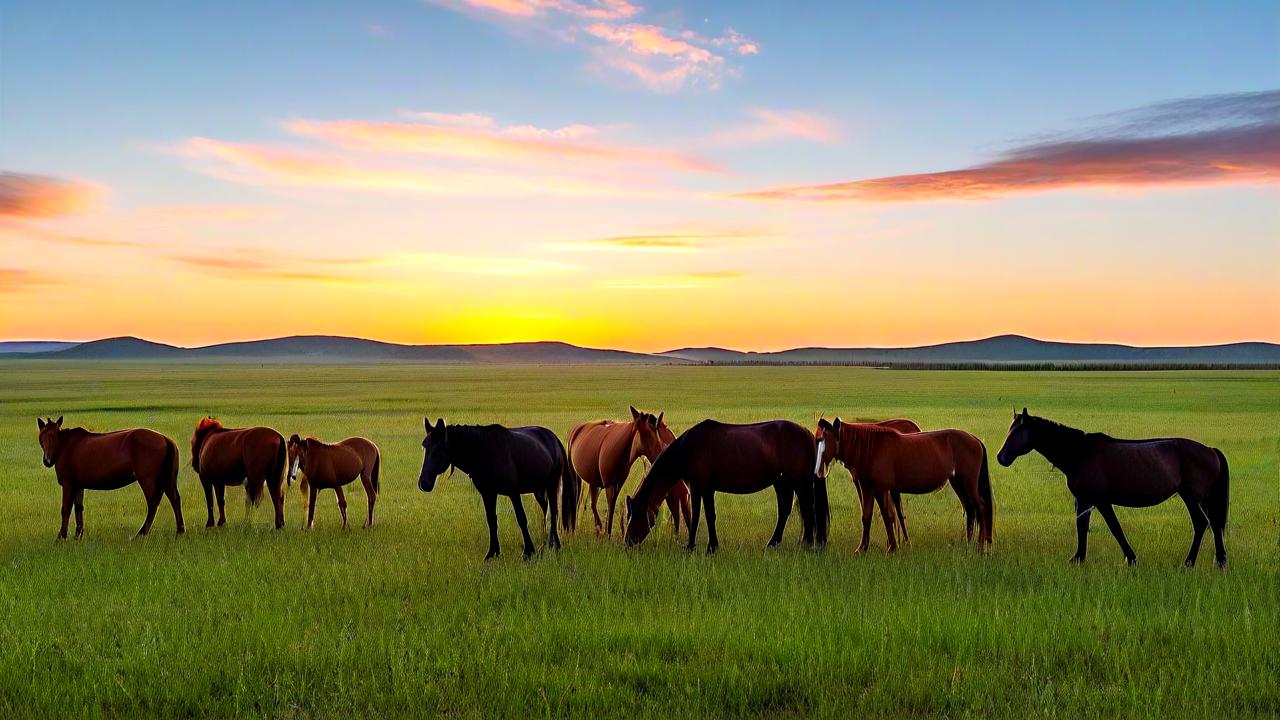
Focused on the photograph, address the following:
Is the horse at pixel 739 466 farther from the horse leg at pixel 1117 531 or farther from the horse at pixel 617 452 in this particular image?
the horse leg at pixel 1117 531

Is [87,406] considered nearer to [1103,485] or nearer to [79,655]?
[79,655]

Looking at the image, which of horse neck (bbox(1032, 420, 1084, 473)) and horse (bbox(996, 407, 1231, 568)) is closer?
horse (bbox(996, 407, 1231, 568))

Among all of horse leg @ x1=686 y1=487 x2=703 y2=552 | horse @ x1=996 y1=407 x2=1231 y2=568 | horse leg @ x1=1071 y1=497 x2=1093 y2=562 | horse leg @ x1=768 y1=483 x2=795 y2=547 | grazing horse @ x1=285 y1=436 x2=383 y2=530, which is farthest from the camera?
grazing horse @ x1=285 y1=436 x2=383 y2=530

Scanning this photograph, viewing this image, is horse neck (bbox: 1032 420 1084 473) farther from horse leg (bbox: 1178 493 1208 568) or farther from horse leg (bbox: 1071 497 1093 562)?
horse leg (bbox: 1178 493 1208 568)

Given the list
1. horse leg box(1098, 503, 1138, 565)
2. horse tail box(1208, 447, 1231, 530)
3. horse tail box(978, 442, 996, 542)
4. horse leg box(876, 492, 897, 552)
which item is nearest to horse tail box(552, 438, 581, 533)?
horse leg box(876, 492, 897, 552)

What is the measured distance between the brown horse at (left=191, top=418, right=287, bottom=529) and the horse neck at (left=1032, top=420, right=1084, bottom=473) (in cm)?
1095

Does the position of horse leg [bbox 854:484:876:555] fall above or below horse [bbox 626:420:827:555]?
below

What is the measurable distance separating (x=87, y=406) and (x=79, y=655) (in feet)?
164

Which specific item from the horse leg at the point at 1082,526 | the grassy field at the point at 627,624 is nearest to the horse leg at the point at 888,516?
the grassy field at the point at 627,624

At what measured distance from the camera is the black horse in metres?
11.5

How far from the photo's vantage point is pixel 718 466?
12133 mm

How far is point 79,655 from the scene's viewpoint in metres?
7.73

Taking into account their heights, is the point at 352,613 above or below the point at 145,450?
below

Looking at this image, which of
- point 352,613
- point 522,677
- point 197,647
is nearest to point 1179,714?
point 522,677
